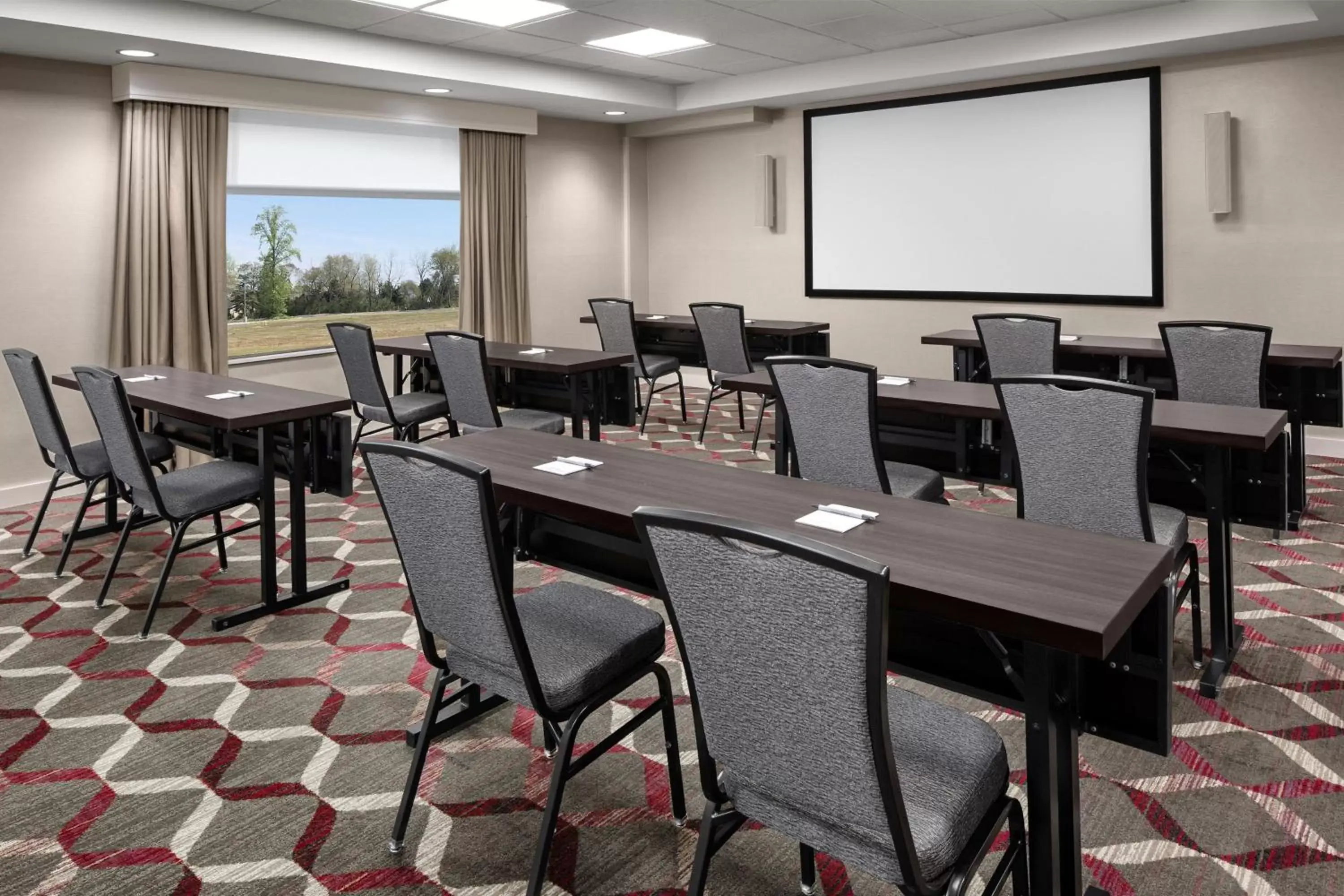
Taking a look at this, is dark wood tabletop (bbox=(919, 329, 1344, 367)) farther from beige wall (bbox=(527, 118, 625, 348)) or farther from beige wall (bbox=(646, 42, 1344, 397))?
beige wall (bbox=(527, 118, 625, 348))

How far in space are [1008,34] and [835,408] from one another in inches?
173

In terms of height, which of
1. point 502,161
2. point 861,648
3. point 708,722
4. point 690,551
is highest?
point 502,161

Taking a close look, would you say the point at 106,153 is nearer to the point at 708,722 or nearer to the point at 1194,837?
the point at 708,722

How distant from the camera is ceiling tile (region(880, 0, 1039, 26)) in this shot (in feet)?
18.4

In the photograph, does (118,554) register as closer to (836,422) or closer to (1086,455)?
(836,422)

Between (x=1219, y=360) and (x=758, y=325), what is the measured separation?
3.28 m

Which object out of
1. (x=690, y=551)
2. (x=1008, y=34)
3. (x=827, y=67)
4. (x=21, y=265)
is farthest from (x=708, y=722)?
(x=827, y=67)

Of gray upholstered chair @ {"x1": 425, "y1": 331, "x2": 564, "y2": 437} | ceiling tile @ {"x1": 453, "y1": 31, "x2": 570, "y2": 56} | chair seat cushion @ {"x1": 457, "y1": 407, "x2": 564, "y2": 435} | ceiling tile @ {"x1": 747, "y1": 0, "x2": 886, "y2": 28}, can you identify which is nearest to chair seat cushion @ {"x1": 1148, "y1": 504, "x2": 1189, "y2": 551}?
gray upholstered chair @ {"x1": 425, "y1": 331, "x2": 564, "y2": 437}

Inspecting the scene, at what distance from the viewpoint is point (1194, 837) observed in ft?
7.06

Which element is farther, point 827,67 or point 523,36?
point 827,67

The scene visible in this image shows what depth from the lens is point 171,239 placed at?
5895 mm

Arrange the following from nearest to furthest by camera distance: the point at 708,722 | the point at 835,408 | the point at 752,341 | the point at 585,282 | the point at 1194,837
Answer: the point at 708,722
the point at 1194,837
the point at 835,408
the point at 752,341
the point at 585,282

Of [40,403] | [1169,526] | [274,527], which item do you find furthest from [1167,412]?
[40,403]

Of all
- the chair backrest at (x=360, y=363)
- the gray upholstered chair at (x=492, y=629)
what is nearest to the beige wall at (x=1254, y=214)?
the chair backrest at (x=360, y=363)
